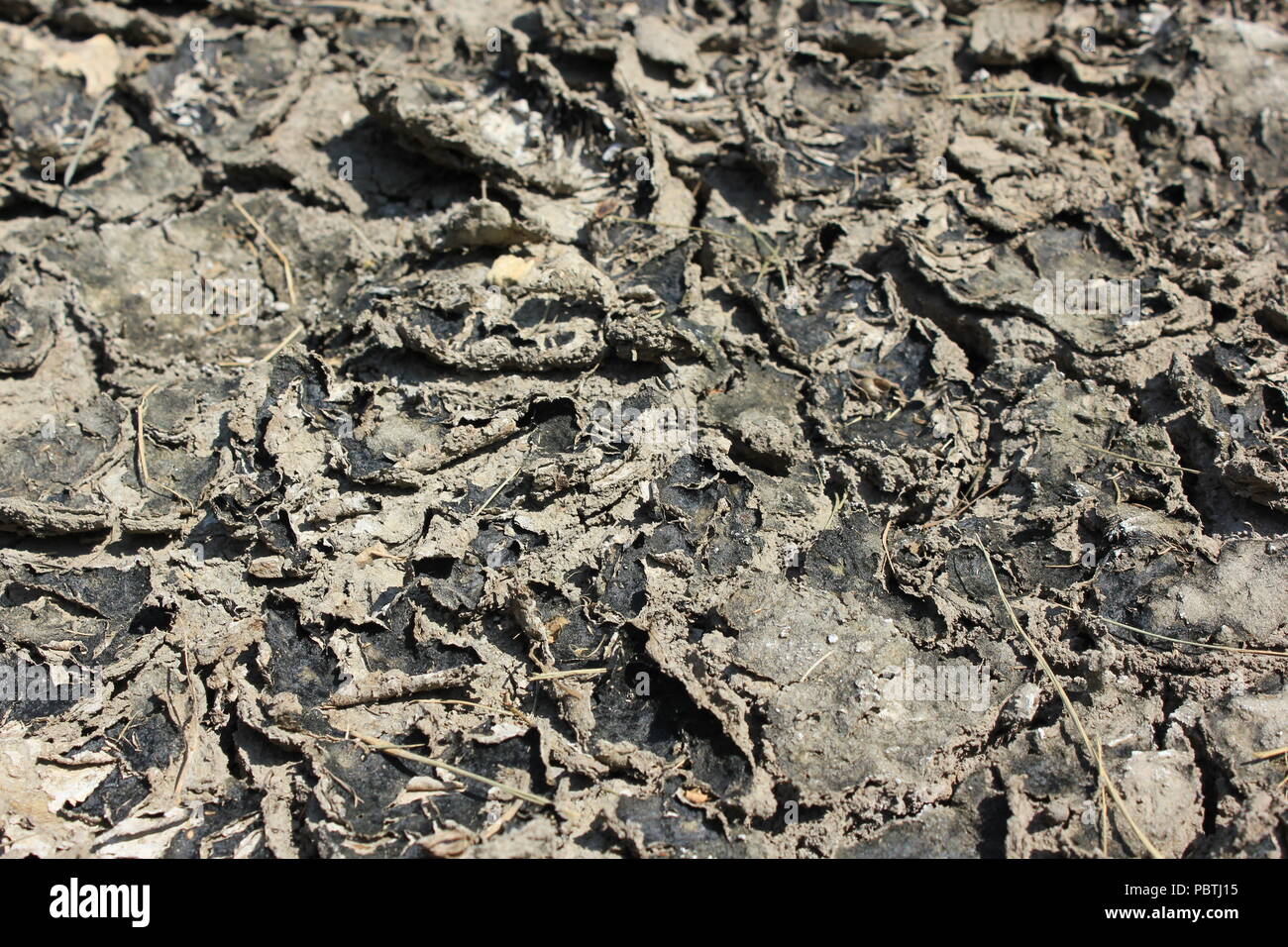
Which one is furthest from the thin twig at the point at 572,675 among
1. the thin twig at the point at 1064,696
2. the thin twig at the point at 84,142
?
the thin twig at the point at 84,142

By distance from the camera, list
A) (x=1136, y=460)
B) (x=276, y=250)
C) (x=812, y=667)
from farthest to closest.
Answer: (x=276, y=250), (x=1136, y=460), (x=812, y=667)

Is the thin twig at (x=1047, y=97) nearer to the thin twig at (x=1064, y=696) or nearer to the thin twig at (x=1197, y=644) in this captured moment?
the thin twig at (x=1064, y=696)

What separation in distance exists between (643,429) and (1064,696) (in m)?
1.38

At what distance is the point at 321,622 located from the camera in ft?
9.12

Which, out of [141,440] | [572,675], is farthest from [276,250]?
[572,675]

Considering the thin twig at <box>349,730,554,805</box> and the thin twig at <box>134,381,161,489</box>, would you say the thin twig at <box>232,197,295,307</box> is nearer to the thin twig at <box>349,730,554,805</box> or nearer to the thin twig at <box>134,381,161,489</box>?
the thin twig at <box>134,381,161,489</box>

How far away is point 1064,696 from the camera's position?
103 inches

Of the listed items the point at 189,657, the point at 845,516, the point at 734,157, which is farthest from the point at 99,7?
the point at 845,516

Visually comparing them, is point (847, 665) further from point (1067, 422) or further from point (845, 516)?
point (1067, 422)

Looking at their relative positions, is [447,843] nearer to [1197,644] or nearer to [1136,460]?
[1197,644]

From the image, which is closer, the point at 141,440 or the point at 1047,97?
the point at 141,440

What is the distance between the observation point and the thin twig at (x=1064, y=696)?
7.79 feet

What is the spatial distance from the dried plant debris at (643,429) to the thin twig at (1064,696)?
0.04 ft

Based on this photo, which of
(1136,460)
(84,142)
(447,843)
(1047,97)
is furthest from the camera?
(1047,97)
